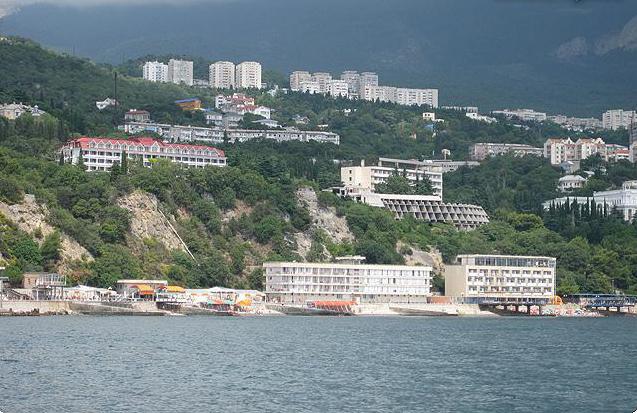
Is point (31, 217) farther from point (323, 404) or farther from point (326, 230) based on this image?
point (323, 404)

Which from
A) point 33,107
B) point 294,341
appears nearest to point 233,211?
Result: point 33,107

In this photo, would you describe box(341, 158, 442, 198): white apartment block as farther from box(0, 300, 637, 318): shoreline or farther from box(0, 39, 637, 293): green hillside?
box(0, 300, 637, 318): shoreline

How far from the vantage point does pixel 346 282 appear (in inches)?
4464

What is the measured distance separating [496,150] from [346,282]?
276 feet

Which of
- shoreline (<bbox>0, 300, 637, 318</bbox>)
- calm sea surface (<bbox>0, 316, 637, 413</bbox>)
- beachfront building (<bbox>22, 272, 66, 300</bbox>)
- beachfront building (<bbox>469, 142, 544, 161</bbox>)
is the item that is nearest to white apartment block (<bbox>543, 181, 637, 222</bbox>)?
beachfront building (<bbox>469, 142, 544, 161</bbox>)

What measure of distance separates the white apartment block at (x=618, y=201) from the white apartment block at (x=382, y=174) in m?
12.6

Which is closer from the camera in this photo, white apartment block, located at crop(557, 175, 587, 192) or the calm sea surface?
the calm sea surface

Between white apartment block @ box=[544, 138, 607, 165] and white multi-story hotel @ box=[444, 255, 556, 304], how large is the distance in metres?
70.8

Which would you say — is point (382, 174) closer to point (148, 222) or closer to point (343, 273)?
point (343, 273)

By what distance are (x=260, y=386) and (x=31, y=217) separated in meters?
54.3

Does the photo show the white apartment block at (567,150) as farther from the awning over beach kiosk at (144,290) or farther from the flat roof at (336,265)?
the awning over beach kiosk at (144,290)

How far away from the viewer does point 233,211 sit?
397 ft

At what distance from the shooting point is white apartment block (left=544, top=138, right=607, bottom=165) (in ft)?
630

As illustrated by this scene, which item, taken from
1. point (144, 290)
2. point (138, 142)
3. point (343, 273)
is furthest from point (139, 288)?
point (138, 142)
